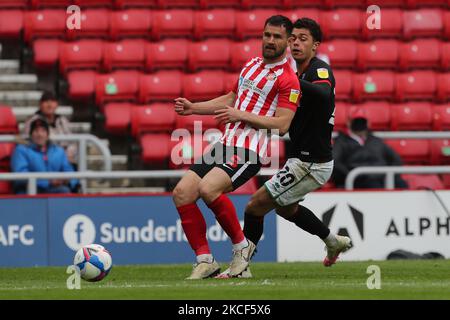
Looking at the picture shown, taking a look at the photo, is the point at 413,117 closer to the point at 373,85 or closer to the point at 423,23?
the point at 373,85

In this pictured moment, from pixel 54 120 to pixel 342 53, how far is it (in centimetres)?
434

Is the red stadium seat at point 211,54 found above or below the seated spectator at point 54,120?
above

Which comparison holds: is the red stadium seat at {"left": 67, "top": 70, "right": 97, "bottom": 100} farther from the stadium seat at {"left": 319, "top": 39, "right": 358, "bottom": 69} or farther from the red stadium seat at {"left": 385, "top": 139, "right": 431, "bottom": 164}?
the red stadium seat at {"left": 385, "top": 139, "right": 431, "bottom": 164}

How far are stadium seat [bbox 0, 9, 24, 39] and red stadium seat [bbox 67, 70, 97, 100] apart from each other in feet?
3.17

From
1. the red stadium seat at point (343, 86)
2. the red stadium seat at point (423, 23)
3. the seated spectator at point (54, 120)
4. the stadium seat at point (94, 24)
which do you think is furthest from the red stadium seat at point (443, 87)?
the seated spectator at point (54, 120)

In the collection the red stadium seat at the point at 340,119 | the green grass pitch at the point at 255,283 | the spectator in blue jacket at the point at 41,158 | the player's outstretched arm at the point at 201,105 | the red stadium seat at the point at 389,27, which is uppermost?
the red stadium seat at the point at 389,27

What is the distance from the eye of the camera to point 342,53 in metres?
15.9

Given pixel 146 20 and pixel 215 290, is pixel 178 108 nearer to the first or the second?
pixel 215 290

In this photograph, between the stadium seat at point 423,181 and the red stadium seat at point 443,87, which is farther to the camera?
the red stadium seat at point 443,87

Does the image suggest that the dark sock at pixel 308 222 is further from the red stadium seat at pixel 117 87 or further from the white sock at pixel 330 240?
the red stadium seat at pixel 117 87

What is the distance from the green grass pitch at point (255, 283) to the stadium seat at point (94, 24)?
15.3 feet

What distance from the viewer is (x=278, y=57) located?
941 centimetres

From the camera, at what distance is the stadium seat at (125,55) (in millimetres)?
15234
